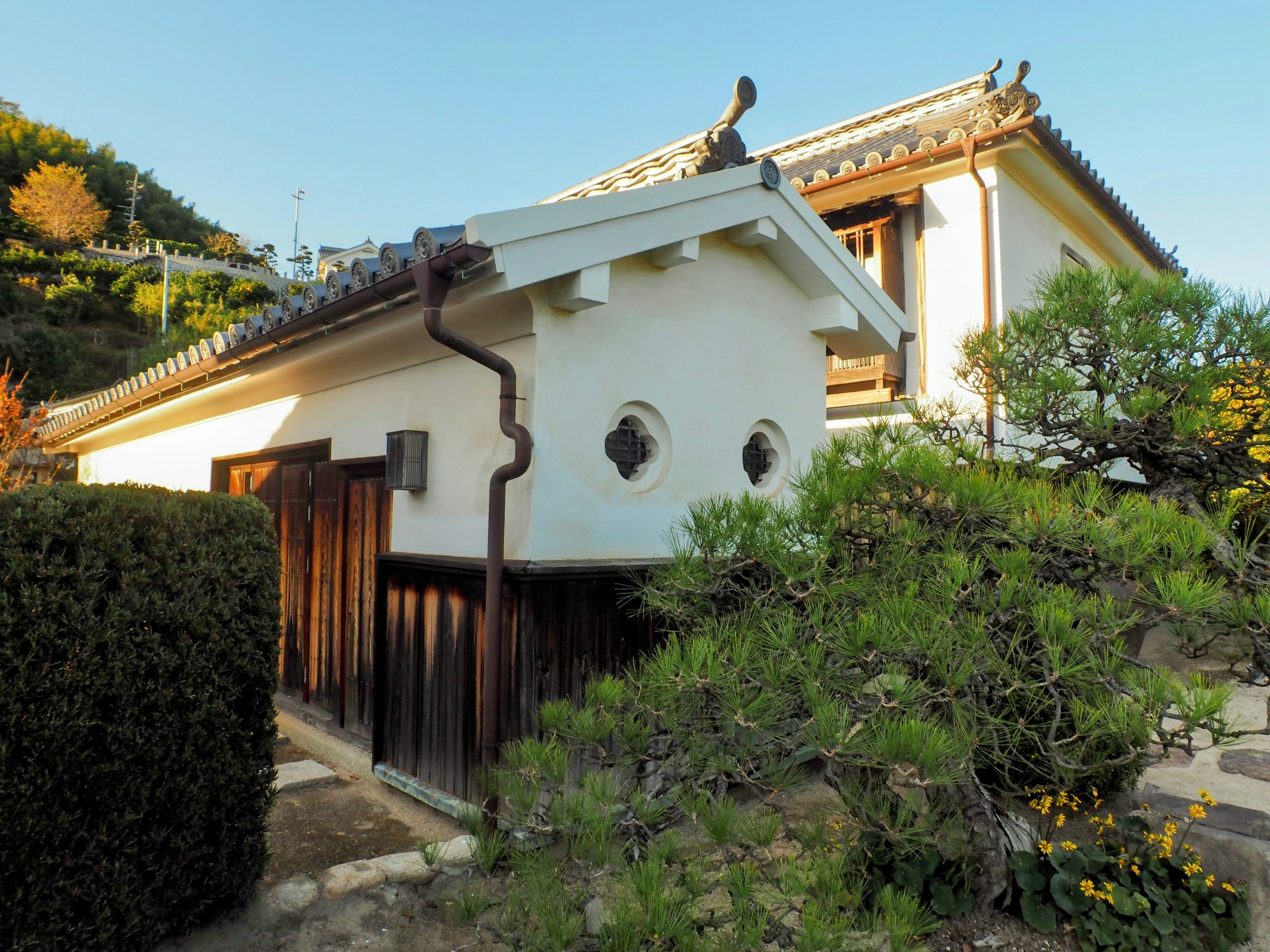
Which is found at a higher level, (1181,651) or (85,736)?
(1181,651)

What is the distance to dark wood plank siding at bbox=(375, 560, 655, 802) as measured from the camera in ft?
14.7

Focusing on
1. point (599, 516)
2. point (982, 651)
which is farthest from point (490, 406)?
point (982, 651)

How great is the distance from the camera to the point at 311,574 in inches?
274

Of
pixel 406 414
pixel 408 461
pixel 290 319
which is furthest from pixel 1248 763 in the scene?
pixel 290 319

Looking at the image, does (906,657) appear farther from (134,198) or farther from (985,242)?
(134,198)

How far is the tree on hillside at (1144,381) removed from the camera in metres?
4.05

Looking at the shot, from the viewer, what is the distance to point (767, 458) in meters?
6.27

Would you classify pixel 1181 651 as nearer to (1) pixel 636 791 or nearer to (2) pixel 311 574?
(1) pixel 636 791

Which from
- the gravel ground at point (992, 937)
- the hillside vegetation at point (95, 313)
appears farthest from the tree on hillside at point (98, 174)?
the gravel ground at point (992, 937)

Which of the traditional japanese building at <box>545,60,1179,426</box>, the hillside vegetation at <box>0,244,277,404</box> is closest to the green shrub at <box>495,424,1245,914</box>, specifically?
the traditional japanese building at <box>545,60,1179,426</box>

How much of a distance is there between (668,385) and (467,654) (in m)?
2.28

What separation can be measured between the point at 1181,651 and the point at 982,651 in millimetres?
1176

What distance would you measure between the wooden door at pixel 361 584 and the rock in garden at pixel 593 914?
10.5 ft

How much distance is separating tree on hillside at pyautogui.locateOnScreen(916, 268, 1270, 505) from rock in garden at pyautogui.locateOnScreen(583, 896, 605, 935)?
9.60 feet
